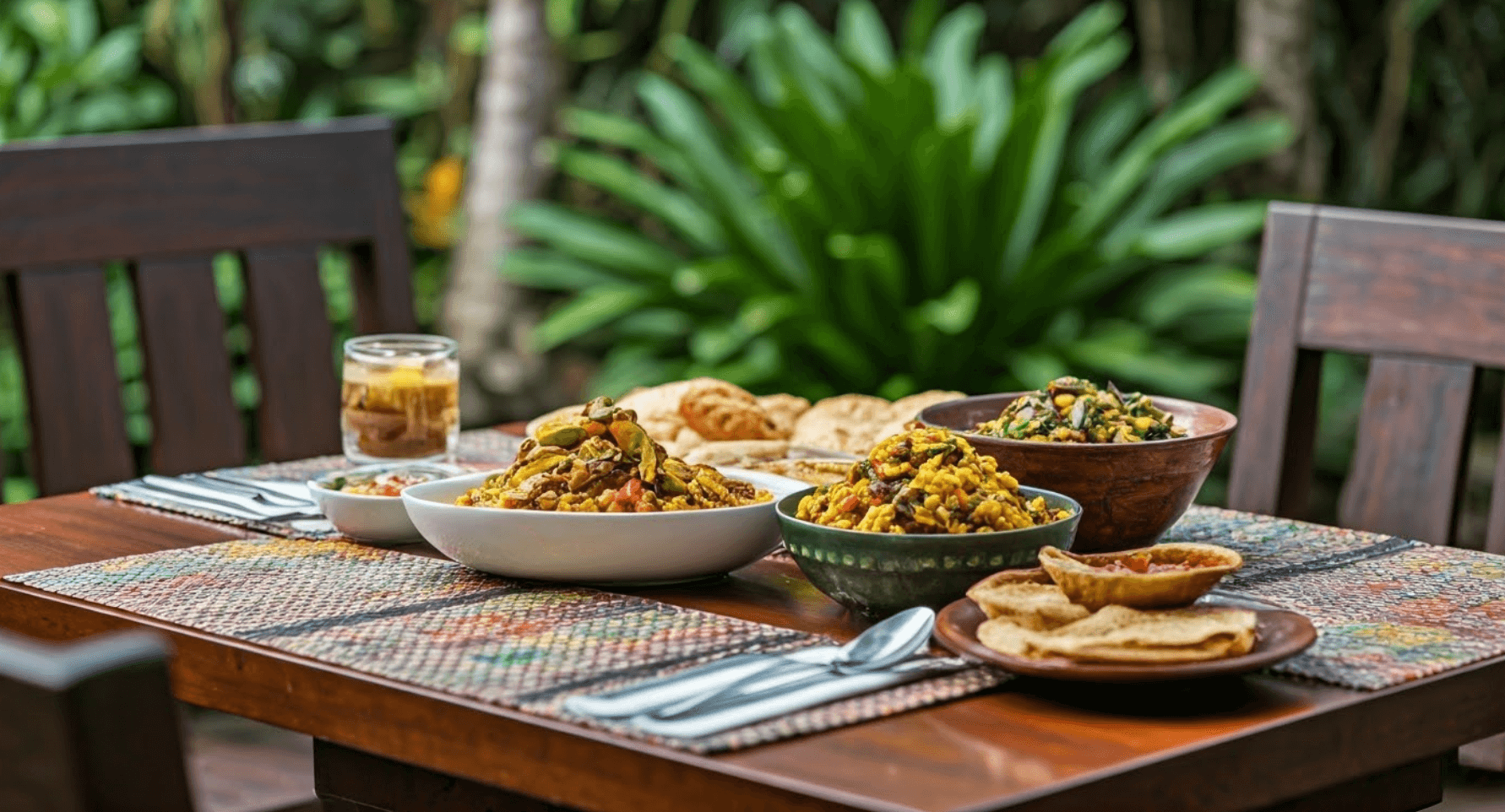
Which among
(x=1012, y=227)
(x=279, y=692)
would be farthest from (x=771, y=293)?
(x=279, y=692)

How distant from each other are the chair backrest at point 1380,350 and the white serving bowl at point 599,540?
2.80 feet

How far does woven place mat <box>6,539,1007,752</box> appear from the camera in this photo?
116 centimetres

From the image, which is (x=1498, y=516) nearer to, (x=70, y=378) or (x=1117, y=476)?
(x=1117, y=476)

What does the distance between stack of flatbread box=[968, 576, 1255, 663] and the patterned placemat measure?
0.27ft

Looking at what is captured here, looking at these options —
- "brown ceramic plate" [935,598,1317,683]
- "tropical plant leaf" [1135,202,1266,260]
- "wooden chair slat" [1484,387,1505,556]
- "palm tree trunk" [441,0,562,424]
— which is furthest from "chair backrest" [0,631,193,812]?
"palm tree trunk" [441,0,562,424]

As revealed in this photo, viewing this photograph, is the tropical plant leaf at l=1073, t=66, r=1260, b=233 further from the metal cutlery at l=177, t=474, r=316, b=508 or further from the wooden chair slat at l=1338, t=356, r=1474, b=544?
the metal cutlery at l=177, t=474, r=316, b=508

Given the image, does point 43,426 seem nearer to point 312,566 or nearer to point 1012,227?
point 312,566

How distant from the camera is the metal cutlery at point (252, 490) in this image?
5.78ft

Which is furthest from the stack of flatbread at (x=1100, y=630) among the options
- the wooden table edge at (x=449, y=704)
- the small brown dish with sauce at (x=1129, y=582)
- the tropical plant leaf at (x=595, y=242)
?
the tropical plant leaf at (x=595, y=242)

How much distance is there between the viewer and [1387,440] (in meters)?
2.08

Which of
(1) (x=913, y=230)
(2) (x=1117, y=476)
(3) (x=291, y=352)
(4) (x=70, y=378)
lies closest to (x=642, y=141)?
(1) (x=913, y=230)

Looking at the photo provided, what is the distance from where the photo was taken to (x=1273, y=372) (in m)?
2.18

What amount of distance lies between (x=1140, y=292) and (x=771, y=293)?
0.87 m

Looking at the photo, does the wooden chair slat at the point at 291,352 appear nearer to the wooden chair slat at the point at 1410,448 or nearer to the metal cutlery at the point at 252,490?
the metal cutlery at the point at 252,490
